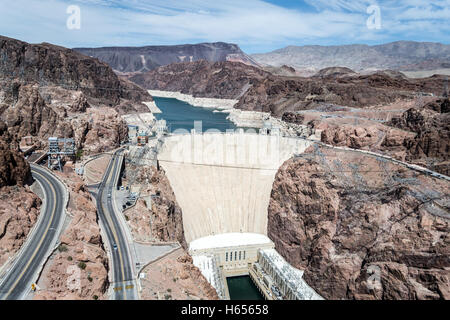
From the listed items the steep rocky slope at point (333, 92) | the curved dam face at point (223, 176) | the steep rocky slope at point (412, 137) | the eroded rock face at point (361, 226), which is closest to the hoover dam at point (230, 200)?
the curved dam face at point (223, 176)

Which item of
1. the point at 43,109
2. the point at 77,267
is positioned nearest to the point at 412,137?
the point at 77,267

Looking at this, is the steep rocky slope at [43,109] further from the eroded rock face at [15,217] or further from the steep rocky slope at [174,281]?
the steep rocky slope at [174,281]

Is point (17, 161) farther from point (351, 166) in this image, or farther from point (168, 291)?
point (351, 166)

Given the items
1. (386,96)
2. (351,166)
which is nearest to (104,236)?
(351,166)

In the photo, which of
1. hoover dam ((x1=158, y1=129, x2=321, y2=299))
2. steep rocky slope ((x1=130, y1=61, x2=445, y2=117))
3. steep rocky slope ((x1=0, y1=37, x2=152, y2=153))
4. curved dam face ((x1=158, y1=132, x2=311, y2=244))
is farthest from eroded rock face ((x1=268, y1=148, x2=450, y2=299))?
steep rocky slope ((x1=130, y1=61, x2=445, y2=117))

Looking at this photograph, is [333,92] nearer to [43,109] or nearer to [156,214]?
[43,109]
